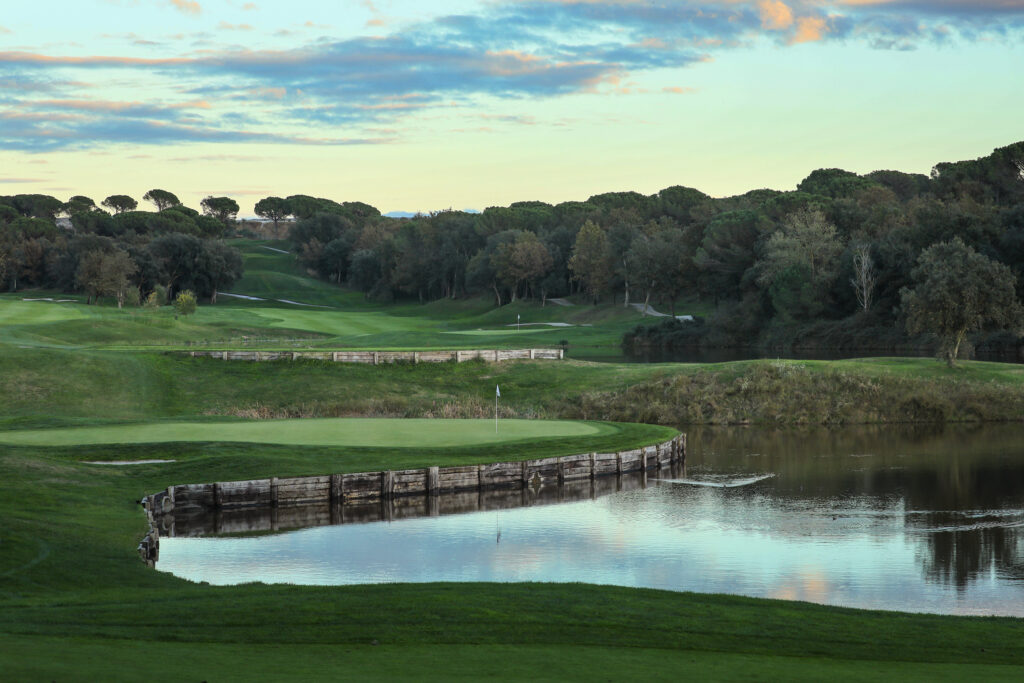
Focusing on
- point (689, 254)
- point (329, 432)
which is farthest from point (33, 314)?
point (689, 254)

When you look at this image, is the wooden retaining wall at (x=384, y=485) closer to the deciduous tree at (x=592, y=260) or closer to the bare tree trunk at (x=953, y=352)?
the bare tree trunk at (x=953, y=352)

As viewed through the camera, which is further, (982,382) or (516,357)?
(516,357)

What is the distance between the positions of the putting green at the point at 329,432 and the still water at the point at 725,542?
16.8 ft

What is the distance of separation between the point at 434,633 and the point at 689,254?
112 meters

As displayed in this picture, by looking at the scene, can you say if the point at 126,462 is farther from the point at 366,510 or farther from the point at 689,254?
the point at 689,254

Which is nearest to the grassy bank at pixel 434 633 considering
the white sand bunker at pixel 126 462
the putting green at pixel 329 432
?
the white sand bunker at pixel 126 462

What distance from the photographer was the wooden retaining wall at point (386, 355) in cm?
5984

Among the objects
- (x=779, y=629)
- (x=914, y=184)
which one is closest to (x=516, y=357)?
(x=779, y=629)

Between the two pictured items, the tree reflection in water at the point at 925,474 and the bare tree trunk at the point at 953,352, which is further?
the bare tree trunk at the point at 953,352

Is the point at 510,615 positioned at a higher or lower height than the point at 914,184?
lower

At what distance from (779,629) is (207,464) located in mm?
21432

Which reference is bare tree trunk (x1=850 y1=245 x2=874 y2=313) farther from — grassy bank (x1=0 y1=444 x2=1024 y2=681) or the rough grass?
grassy bank (x1=0 y1=444 x2=1024 y2=681)

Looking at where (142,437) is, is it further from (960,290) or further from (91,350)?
(960,290)

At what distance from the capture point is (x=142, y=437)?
36.7m
